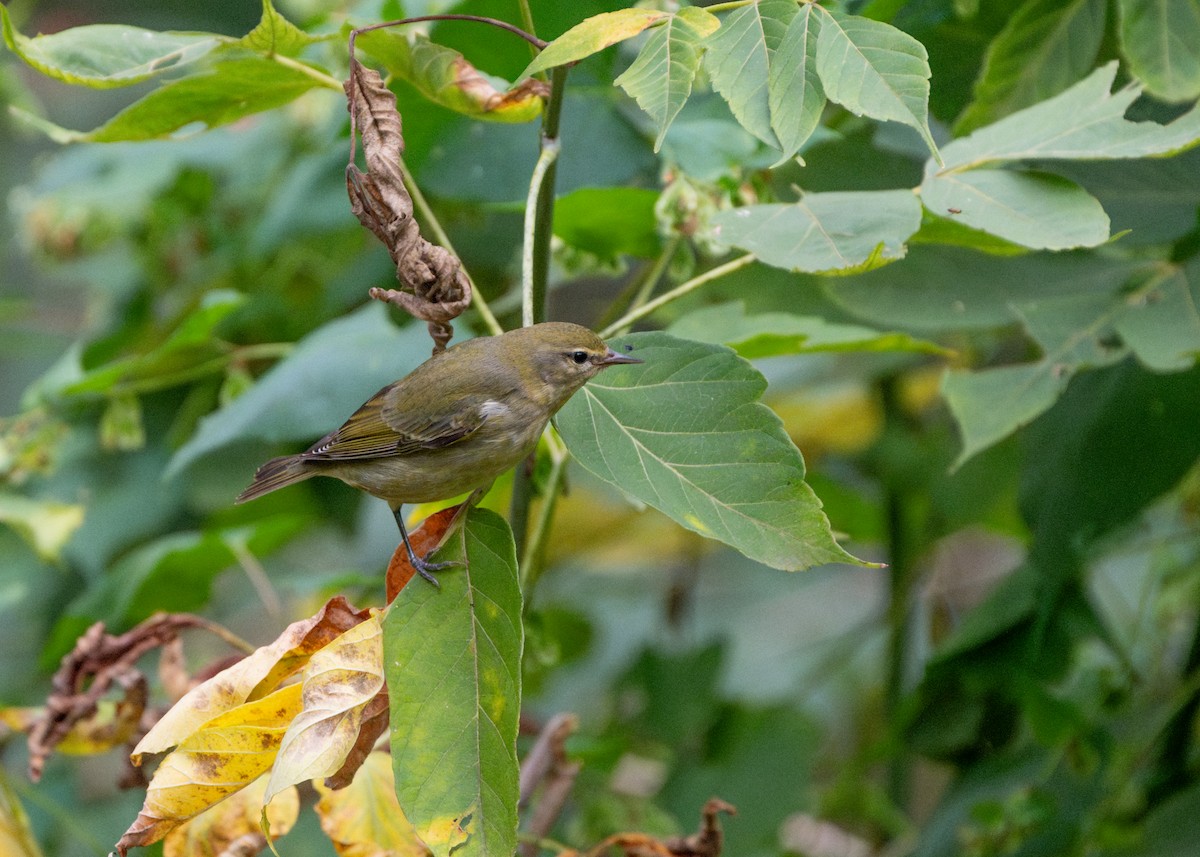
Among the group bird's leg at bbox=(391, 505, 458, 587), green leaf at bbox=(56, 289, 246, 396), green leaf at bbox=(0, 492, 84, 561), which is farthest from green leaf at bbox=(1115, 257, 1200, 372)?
green leaf at bbox=(0, 492, 84, 561)

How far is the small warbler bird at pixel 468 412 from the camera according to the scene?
1.35 meters

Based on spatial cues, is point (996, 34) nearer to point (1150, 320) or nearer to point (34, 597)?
point (1150, 320)

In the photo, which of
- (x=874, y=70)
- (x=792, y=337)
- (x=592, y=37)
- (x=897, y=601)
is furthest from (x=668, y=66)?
(x=897, y=601)

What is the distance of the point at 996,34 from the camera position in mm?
1895

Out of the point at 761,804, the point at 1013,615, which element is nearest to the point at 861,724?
the point at 761,804

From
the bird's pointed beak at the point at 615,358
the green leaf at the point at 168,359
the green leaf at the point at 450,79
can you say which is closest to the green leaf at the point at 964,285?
the bird's pointed beak at the point at 615,358

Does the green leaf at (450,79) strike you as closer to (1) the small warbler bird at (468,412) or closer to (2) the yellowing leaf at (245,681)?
(1) the small warbler bird at (468,412)

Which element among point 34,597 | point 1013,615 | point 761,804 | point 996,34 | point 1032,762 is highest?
point 996,34

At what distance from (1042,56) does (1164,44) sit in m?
0.17

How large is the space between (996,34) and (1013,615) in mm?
1026

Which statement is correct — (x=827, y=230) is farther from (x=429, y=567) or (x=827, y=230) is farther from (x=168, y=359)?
(x=168, y=359)

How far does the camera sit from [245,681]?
1103mm

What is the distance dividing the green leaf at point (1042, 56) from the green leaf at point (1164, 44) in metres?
0.12

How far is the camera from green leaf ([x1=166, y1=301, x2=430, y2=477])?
1992mm
